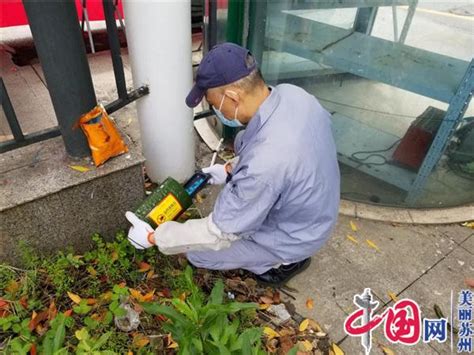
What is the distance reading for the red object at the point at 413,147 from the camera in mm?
3021

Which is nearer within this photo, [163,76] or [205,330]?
[205,330]

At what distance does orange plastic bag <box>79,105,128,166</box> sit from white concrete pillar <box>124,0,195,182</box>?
450 mm

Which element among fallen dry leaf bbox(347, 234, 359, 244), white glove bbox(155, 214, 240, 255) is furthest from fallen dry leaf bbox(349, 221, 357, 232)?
white glove bbox(155, 214, 240, 255)

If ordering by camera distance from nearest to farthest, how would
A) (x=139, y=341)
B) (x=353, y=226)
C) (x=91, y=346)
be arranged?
(x=91, y=346)
(x=139, y=341)
(x=353, y=226)

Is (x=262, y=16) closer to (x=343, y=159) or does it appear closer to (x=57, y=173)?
(x=343, y=159)

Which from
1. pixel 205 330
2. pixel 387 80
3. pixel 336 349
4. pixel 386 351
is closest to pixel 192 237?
pixel 205 330

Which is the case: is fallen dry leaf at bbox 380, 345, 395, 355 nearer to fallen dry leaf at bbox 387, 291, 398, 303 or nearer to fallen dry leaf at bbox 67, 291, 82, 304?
fallen dry leaf at bbox 387, 291, 398, 303

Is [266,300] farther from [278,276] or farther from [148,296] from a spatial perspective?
[148,296]

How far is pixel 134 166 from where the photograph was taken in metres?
2.39

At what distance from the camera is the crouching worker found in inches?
70.6

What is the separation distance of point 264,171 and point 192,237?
626 mm

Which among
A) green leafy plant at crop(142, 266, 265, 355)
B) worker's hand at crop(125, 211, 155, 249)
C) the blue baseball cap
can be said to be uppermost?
the blue baseball cap

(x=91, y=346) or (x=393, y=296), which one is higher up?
(x=91, y=346)

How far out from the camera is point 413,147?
3.12 meters
